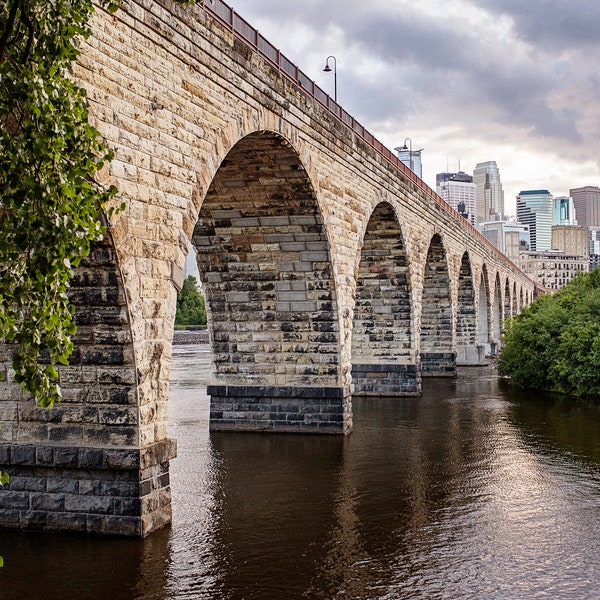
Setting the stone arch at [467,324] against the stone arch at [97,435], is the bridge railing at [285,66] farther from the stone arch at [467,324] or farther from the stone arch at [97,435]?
the stone arch at [467,324]

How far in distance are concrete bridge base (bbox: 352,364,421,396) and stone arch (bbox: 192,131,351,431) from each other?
9535 mm

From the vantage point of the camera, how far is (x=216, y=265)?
69.4ft

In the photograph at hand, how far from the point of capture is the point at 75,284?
1165 centimetres

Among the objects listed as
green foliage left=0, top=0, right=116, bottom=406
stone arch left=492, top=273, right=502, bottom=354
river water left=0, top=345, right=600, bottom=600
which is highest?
stone arch left=492, top=273, right=502, bottom=354

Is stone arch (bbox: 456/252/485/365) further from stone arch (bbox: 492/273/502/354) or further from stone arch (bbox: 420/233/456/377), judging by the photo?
stone arch (bbox: 492/273/502/354)

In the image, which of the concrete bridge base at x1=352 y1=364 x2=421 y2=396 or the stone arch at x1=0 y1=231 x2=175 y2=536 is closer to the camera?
the stone arch at x1=0 y1=231 x2=175 y2=536

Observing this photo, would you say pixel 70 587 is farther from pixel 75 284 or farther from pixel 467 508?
pixel 467 508

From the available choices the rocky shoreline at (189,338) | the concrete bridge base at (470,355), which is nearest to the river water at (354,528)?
the concrete bridge base at (470,355)

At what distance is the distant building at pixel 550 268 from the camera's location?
159625 millimetres

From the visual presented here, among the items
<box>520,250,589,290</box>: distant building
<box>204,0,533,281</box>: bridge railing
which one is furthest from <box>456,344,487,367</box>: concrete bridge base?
<box>520,250,589,290</box>: distant building

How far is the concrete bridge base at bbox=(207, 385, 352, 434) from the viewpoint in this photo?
2153 cm

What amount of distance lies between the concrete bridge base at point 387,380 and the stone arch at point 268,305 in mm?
9535

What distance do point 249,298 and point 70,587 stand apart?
38.7 feet


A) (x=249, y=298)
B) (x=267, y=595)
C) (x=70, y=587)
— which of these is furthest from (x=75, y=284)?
(x=249, y=298)
